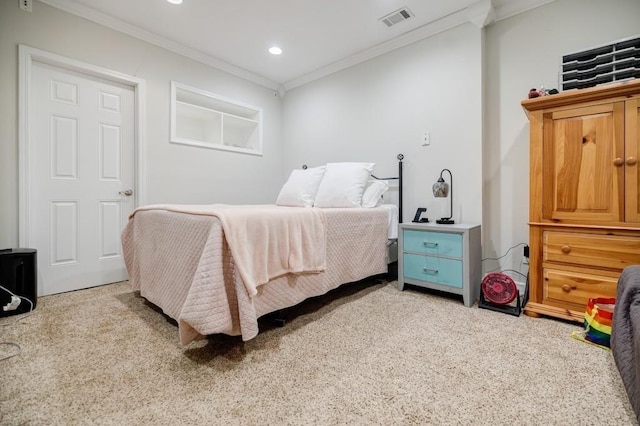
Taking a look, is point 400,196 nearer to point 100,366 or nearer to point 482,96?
point 482,96

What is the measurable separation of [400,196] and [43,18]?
11.2 feet

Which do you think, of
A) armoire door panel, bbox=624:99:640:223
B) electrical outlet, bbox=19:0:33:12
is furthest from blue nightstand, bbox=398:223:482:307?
electrical outlet, bbox=19:0:33:12

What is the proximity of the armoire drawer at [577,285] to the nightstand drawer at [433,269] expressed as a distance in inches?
21.0

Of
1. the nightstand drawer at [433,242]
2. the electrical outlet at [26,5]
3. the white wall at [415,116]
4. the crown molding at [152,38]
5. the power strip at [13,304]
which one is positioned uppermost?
the crown molding at [152,38]

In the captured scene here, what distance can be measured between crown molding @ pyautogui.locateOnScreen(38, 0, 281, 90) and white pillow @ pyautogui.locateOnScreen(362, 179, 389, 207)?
225 cm

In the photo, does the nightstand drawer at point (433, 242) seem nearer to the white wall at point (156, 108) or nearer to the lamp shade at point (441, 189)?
the lamp shade at point (441, 189)

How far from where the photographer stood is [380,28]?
2.84 m

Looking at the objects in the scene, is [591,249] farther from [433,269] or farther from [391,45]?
[391,45]

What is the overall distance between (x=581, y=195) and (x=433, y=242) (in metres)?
0.95

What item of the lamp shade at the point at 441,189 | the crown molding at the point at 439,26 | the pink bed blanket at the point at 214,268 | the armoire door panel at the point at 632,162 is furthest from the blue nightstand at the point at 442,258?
the crown molding at the point at 439,26

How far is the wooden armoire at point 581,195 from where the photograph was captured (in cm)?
168

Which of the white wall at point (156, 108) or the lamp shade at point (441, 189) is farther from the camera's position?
the lamp shade at point (441, 189)

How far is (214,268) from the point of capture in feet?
4.39

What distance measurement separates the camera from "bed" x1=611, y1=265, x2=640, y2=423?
0.95m
